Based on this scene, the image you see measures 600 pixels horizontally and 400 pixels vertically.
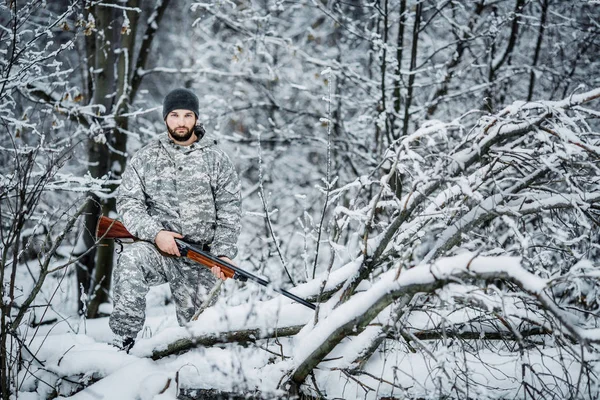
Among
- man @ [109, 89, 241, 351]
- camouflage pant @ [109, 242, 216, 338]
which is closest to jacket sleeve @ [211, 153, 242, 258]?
man @ [109, 89, 241, 351]

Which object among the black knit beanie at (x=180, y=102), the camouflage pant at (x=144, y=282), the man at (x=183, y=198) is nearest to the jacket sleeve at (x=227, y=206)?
the man at (x=183, y=198)

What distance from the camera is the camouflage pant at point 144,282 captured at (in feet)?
10.7

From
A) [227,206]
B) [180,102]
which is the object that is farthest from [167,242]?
[180,102]

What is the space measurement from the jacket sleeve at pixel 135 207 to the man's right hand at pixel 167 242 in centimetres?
4

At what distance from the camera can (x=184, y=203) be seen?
142 inches

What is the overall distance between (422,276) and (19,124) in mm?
3583

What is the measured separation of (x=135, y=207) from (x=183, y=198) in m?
0.34

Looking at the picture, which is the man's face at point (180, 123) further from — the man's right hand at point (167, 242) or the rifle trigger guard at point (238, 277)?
the rifle trigger guard at point (238, 277)

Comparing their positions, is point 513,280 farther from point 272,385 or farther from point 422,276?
point 272,385

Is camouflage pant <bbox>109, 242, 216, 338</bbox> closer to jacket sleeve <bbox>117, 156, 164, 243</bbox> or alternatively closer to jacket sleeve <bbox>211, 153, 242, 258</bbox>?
jacket sleeve <bbox>117, 156, 164, 243</bbox>

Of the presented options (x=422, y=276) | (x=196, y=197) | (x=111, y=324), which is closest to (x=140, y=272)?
(x=111, y=324)

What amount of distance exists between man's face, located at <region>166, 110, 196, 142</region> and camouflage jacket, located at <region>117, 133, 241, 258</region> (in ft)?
0.26

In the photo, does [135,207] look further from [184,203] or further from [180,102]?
[180,102]

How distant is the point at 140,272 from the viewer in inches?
131
